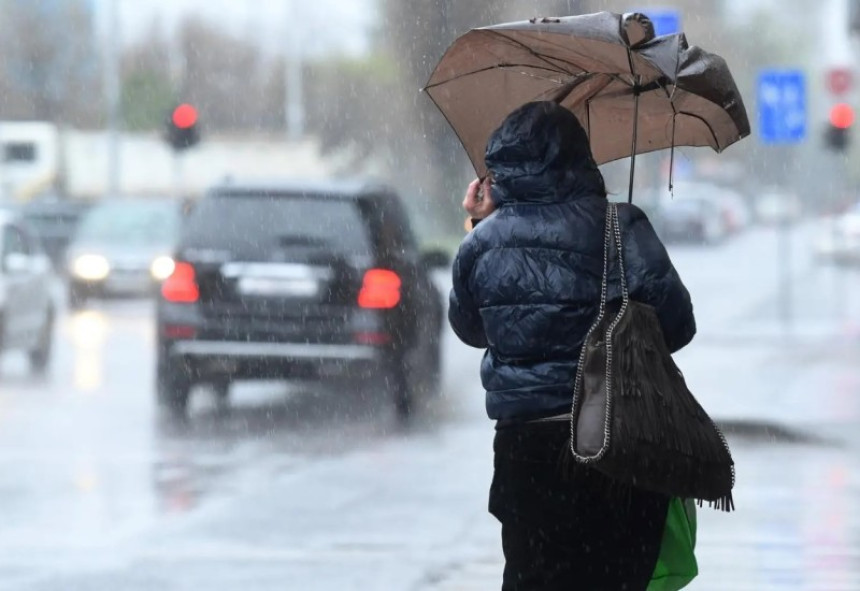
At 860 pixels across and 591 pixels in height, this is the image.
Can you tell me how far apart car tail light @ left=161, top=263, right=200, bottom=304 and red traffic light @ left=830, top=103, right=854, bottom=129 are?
15549 millimetres

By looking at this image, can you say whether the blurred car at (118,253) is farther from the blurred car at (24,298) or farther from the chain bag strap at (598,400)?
the chain bag strap at (598,400)

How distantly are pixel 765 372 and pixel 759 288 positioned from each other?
60.9 ft

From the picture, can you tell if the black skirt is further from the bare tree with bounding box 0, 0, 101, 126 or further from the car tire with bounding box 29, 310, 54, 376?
the bare tree with bounding box 0, 0, 101, 126

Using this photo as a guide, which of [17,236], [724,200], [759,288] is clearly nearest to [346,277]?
[17,236]

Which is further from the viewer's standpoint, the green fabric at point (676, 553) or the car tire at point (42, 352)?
the car tire at point (42, 352)

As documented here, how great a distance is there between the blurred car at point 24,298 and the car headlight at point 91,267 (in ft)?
33.4

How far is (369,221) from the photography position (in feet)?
42.8

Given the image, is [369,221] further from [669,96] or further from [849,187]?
[849,187]

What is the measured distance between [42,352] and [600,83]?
43.3 ft

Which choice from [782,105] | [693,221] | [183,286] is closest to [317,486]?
[183,286]

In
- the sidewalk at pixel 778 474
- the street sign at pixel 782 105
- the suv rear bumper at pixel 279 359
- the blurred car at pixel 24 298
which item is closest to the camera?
the sidewalk at pixel 778 474

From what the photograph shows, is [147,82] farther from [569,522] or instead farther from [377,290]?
[569,522]

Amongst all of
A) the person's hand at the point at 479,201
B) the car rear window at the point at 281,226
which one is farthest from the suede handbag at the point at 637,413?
the car rear window at the point at 281,226

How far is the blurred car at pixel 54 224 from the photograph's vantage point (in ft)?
135
